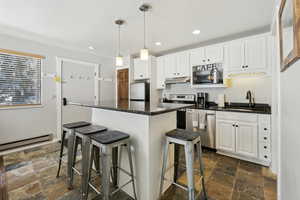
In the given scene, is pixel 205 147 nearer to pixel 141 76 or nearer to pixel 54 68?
pixel 141 76

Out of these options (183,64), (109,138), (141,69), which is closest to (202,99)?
(183,64)

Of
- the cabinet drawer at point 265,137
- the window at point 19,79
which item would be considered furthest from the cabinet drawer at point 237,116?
the window at point 19,79

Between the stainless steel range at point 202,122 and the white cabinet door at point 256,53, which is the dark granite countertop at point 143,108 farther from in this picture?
the white cabinet door at point 256,53

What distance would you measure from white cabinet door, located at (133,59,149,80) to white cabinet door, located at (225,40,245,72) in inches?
81.2

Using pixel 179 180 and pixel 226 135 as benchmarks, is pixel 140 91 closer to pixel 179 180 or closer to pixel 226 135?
pixel 226 135

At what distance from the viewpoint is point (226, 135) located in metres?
2.60

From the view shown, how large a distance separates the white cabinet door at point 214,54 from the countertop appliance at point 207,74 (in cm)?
9

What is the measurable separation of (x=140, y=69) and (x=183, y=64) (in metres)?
1.33

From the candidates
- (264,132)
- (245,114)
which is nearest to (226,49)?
(245,114)

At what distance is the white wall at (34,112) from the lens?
2822 millimetres

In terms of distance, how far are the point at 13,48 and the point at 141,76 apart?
2969 mm

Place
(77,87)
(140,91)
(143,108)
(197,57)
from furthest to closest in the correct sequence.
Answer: (140,91), (77,87), (197,57), (143,108)

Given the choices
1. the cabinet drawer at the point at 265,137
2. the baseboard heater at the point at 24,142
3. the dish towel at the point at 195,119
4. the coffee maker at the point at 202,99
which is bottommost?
the baseboard heater at the point at 24,142

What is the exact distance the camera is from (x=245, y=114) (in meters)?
2.42
